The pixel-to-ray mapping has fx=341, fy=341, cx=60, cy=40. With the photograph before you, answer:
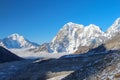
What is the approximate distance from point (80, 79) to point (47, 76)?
161 feet

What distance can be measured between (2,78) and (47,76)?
74.2ft

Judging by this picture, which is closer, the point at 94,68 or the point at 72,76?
the point at 94,68

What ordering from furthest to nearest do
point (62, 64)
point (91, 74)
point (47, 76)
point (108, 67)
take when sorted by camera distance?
point (62, 64) < point (47, 76) < point (91, 74) < point (108, 67)

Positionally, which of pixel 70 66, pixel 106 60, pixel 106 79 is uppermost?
pixel 70 66

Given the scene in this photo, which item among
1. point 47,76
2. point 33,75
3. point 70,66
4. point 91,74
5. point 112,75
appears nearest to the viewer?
point 112,75

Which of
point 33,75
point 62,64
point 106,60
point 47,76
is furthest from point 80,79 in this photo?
point 62,64

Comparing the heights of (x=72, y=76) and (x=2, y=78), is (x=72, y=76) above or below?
below

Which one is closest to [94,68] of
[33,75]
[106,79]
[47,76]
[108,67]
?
[108,67]

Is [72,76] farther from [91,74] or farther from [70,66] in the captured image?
[70,66]

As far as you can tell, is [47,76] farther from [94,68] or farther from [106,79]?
[106,79]

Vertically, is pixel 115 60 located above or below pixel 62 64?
below

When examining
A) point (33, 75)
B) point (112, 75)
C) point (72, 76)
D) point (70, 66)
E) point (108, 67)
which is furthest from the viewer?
point (70, 66)

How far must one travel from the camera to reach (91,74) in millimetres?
26938

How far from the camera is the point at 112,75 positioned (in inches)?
887
